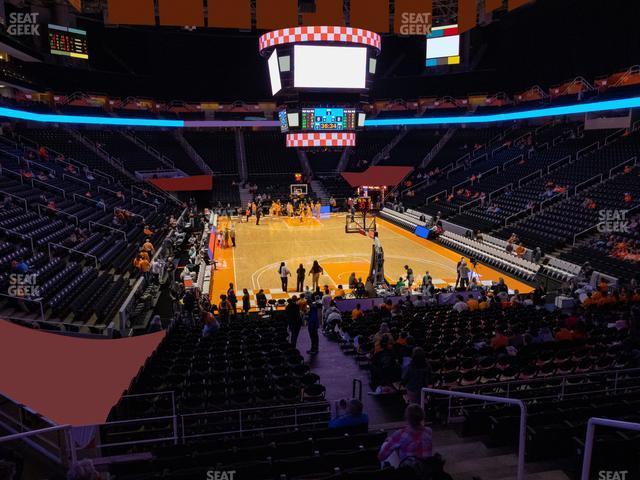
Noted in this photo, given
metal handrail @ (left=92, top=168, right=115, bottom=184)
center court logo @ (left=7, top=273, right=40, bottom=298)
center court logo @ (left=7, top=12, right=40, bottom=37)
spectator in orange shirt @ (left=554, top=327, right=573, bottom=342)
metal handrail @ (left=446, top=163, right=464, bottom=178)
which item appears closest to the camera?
spectator in orange shirt @ (left=554, top=327, right=573, bottom=342)

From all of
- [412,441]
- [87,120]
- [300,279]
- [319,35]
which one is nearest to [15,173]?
[300,279]

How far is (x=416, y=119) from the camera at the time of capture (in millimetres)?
44625

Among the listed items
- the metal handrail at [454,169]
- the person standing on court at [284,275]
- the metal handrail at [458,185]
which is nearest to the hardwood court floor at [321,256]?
the person standing on court at [284,275]

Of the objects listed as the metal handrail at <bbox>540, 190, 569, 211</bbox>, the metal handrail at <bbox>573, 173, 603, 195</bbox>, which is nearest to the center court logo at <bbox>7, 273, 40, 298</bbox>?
the metal handrail at <bbox>540, 190, 569, 211</bbox>

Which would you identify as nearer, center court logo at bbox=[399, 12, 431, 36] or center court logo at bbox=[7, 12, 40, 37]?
center court logo at bbox=[399, 12, 431, 36]

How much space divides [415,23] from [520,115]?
12.1 metres

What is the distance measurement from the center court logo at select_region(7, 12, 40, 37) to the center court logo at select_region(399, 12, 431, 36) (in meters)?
22.7

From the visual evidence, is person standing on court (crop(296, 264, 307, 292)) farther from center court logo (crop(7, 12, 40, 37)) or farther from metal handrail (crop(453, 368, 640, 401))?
center court logo (crop(7, 12, 40, 37))

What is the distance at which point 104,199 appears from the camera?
26.3 metres

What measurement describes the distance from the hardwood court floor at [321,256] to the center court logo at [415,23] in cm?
1241

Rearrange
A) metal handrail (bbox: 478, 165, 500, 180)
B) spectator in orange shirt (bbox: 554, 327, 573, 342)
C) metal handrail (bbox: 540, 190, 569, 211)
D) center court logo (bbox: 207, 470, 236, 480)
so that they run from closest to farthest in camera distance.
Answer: center court logo (bbox: 207, 470, 236, 480)
spectator in orange shirt (bbox: 554, 327, 573, 342)
metal handrail (bbox: 540, 190, 569, 211)
metal handrail (bbox: 478, 165, 500, 180)

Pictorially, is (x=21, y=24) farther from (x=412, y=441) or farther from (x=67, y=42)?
(x=412, y=441)

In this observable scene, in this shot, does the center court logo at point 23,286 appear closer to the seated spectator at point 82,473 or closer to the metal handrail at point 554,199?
the seated spectator at point 82,473

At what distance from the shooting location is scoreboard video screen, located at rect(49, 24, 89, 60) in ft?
115
